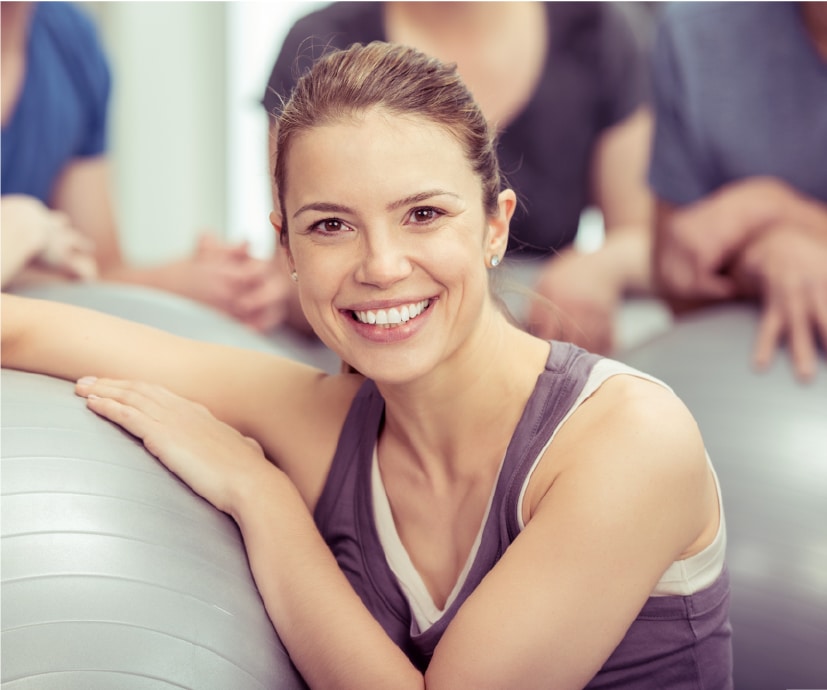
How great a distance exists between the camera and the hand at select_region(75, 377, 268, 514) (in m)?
0.98

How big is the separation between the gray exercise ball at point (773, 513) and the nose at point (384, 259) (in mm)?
482

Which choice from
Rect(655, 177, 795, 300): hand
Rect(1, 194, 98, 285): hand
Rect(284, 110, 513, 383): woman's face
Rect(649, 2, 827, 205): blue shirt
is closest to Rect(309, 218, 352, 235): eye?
Rect(284, 110, 513, 383): woman's face

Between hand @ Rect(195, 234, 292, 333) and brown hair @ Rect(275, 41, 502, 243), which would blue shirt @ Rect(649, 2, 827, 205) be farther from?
brown hair @ Rect(275, 41, 502, 243)

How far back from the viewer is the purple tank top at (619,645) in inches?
36.6

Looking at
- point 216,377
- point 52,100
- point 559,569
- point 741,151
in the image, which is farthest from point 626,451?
point 52,100

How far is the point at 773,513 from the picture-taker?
3.77ft

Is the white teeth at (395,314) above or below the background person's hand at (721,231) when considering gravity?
above

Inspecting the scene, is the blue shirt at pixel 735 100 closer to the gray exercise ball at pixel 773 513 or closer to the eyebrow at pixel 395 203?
the gray exercise ball at pixel 773 513

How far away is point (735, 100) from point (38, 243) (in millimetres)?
957

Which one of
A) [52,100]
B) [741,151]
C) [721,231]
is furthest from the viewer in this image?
[52,100]

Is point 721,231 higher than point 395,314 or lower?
lower

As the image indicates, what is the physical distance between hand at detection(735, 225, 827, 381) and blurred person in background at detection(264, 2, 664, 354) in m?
0.42

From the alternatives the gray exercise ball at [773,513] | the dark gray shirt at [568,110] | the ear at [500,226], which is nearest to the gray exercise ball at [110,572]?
the ear at [500,226]

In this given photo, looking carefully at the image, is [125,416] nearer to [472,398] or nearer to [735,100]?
[472,398]
